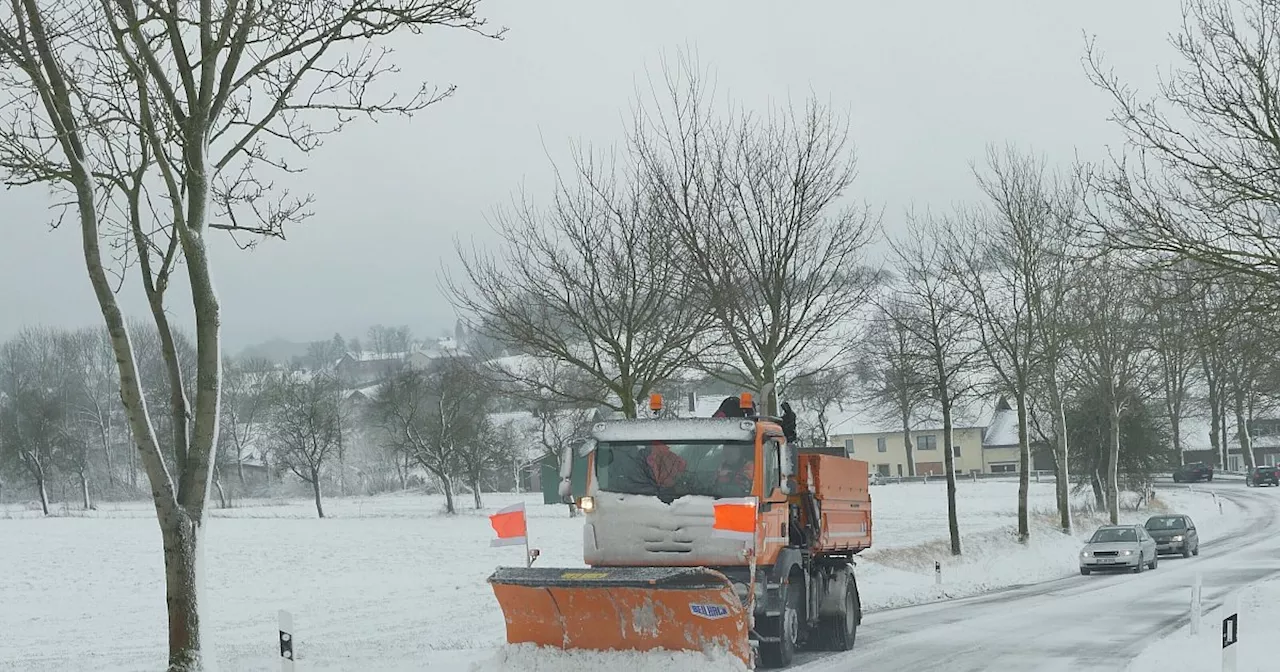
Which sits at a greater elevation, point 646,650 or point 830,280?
point 830,280

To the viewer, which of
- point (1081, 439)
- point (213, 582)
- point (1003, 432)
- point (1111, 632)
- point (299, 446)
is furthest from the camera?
point (1003, 432)

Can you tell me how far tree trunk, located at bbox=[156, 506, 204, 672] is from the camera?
449 inches

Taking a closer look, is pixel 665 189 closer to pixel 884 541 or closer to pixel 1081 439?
pixel 884 541

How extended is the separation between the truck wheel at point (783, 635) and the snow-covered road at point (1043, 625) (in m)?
0.31

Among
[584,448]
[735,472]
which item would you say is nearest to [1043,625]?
[735,472]

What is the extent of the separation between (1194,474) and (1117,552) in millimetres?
56561

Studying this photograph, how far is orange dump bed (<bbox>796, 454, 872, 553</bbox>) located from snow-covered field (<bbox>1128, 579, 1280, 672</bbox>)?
3.90 metres

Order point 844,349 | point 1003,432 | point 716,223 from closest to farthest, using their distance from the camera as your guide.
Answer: point 716,223
point 844,349
point 1003,432

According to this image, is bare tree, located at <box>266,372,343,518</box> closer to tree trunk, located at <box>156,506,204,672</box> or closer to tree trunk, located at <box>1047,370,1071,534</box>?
tree trunk, located at <box>1047,370,1071,534</box>

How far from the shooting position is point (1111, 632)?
55.2ft

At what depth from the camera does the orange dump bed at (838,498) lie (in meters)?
14.8

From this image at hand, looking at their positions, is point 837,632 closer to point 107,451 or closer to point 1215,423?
point 107,451

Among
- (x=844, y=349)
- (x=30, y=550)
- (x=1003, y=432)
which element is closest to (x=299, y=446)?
(x=30, y=550)

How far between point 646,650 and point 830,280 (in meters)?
11.5
